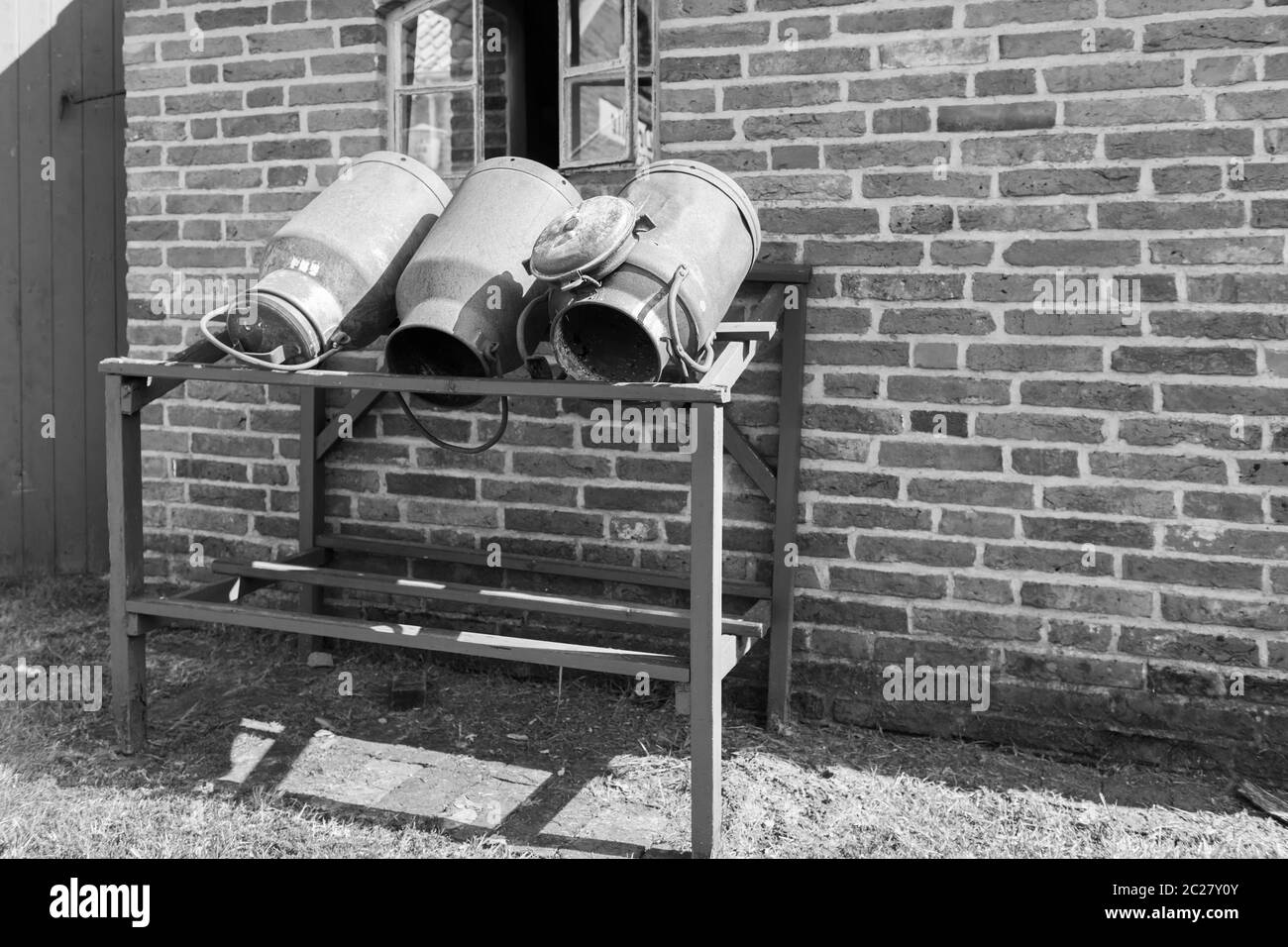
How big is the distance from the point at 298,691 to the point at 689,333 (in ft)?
7.09

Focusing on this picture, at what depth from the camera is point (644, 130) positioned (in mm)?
4207

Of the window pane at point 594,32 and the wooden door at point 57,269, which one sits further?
the wooden door at point 57,269

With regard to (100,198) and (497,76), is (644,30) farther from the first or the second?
(100,198)

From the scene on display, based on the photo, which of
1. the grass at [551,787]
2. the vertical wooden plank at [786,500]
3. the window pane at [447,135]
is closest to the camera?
the grass at [551,787]

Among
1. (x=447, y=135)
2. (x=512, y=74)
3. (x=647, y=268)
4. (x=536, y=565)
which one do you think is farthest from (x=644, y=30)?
(x=647, y=268)

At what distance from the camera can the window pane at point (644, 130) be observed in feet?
13.3

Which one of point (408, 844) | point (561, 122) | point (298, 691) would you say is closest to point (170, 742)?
point (298, 691)

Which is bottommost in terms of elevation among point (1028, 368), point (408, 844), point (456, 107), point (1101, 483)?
point (408, 844)

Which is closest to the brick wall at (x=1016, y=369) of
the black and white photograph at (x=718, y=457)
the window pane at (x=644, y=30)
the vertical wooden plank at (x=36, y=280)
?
the black and white photograph at (x=718, y=457)

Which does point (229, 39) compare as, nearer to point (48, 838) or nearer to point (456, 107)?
point (456, 107)

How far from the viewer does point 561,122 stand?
4.27 m

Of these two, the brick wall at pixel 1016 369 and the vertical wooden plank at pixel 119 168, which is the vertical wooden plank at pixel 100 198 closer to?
the vertical wooden plank at pixel 119 168

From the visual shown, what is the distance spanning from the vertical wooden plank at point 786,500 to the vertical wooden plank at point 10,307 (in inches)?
152

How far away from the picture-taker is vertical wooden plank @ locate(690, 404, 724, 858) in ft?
9.66
